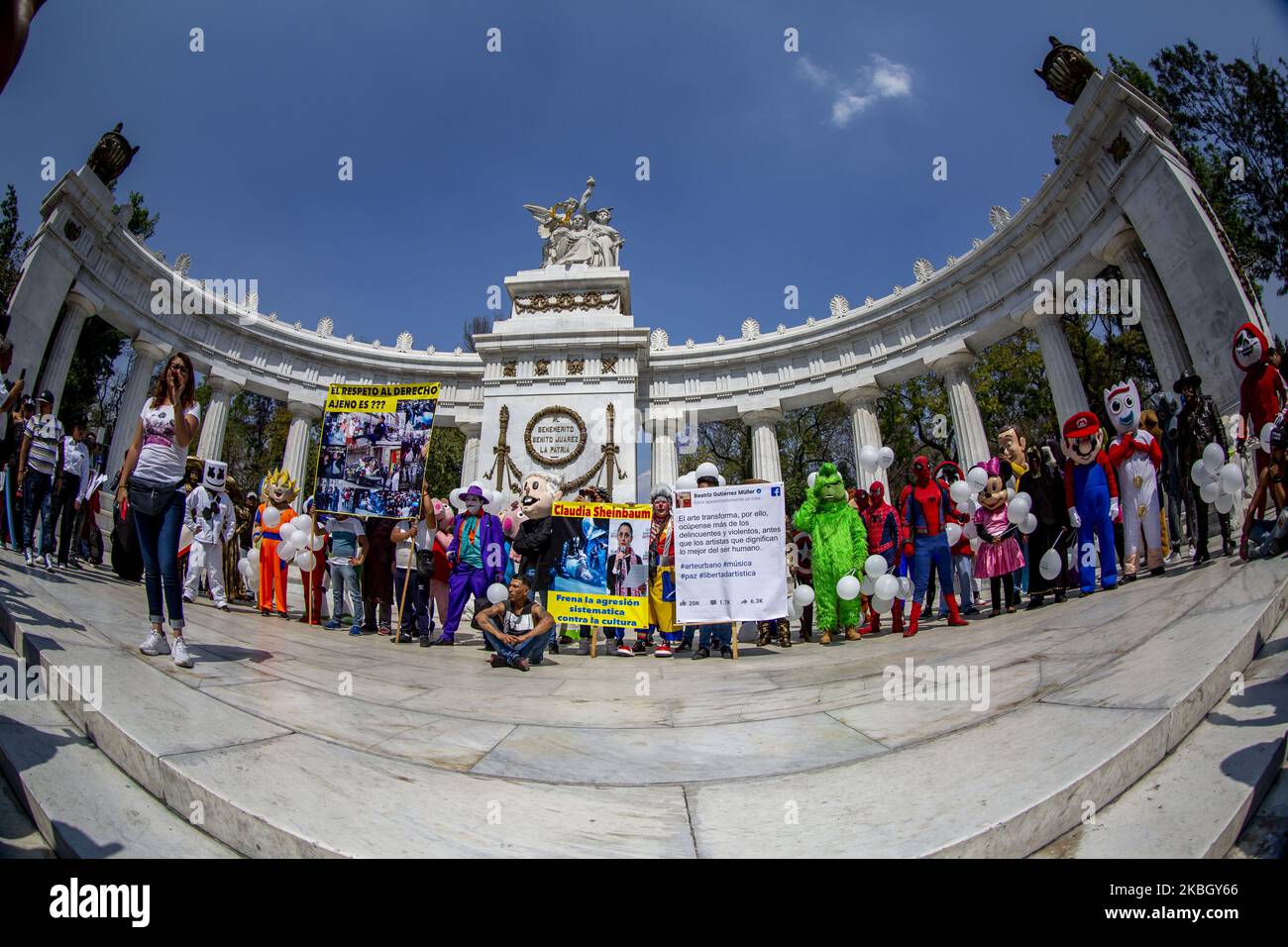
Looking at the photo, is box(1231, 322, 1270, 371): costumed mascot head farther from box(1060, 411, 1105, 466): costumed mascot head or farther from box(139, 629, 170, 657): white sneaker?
box(139, 629, 170, 657): white sneaker

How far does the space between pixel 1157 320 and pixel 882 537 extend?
44.3 ft

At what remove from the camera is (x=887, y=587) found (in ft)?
28.2

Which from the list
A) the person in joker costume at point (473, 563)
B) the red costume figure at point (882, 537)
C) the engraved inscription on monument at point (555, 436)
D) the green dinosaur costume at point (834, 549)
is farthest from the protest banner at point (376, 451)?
the red costume figure at point (882, 537)

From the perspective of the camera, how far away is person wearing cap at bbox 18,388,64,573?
9930 mm

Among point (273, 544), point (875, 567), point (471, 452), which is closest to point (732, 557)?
point (875, 567)

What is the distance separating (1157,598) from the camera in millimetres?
6297

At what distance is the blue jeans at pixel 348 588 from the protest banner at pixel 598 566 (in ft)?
10.3

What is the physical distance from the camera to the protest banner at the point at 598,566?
30.8ft

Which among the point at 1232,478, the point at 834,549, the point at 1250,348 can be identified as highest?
the point at 1250,348

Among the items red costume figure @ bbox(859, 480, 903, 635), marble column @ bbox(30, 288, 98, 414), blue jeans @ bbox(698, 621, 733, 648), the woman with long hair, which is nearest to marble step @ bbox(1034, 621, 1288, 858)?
red costume figure @ bbox(859, 480, 903, 635)

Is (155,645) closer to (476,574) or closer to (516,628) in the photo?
(516,628)

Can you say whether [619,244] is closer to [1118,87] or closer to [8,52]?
[1118,87]
